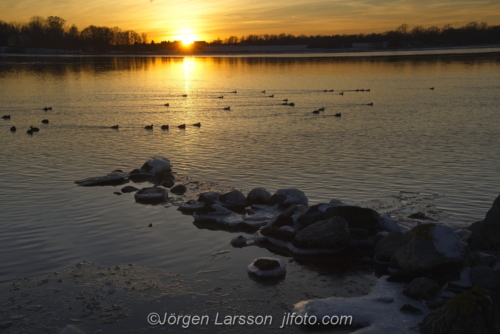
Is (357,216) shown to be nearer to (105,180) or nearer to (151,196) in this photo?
(151,196)

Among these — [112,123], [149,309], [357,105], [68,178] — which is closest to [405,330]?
[149,309]

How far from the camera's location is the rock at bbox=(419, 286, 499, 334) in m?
8.52

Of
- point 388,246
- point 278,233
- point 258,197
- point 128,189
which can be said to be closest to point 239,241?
point 278,233

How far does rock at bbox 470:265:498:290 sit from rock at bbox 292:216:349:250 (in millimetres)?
3432

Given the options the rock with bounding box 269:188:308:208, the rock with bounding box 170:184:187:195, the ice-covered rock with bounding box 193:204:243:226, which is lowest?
the ice-covered rock with bounding box 193:204:243:226

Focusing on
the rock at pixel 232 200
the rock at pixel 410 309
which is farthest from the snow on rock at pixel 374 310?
the rock at pixel 232 200

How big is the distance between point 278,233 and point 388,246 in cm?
312

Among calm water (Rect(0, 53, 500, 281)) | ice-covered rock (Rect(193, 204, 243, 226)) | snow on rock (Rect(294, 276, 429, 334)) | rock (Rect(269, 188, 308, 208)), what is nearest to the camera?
snow on rock (Rect(294, 276, 429, 334))

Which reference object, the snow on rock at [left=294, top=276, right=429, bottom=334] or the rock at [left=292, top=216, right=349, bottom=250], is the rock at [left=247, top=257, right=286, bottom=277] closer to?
the rock at [left=292, top=216, right=349, bottom=250]

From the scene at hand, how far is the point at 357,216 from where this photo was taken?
13922mm

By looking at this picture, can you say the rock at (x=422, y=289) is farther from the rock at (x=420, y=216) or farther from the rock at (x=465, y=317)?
the rock at (x=420, y=216)

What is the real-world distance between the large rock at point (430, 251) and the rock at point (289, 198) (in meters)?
4.99

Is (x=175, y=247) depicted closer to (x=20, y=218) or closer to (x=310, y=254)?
(x=310, y=254)

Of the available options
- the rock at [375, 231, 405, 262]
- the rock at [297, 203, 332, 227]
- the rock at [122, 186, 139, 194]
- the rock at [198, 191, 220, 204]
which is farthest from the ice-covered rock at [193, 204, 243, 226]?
the rock at [375, 231, 405, 262]
